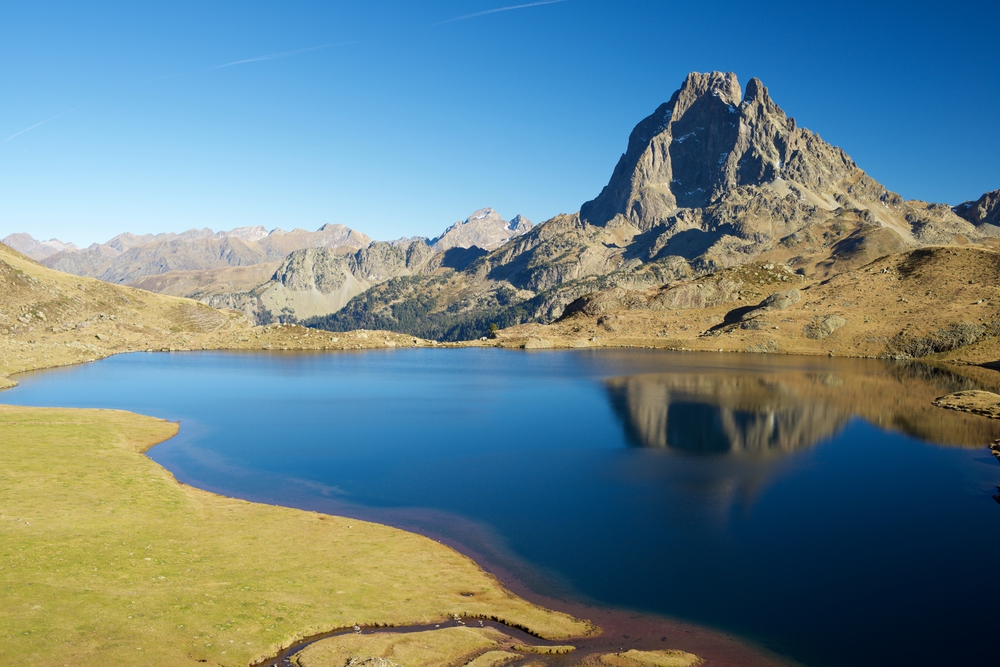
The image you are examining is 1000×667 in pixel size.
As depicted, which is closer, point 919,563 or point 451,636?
point 451,636

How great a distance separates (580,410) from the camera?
272 feet

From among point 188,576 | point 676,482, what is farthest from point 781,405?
point 188,576

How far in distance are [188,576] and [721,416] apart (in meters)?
62.6

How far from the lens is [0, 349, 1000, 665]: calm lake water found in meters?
29.5

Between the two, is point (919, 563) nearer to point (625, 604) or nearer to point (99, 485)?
point (625, 604)

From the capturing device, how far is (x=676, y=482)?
1917 inches

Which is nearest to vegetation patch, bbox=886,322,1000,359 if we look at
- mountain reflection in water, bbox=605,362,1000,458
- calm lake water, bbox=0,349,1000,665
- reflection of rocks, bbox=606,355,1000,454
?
reflection of rocks, bbox=606,355,1000,454

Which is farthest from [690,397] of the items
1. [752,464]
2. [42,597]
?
[42,597]

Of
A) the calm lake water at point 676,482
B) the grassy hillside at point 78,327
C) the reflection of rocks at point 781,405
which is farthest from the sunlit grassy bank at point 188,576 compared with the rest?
the grassy hillside at point 78,327

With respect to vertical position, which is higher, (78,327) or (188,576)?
(78,327)

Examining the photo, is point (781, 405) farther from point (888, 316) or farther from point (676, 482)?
point (888, 316)

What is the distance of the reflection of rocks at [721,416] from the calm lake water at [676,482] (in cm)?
46

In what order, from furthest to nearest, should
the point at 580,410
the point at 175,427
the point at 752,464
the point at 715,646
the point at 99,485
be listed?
the point at 580,410
the point at 175,427
the point at 752,464
the point at 99,485
the point at 715,646

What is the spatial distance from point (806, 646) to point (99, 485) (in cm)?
4171
